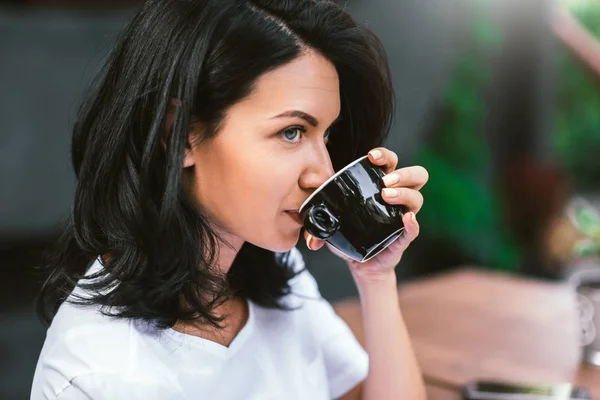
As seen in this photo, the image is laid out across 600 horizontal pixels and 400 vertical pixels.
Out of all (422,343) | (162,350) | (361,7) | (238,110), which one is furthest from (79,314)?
(361,7)

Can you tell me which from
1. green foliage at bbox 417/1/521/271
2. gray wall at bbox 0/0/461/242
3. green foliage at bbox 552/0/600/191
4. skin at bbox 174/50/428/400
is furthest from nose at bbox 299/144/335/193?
green foliage at bbox 552/0/600/191

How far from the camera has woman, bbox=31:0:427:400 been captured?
888mm

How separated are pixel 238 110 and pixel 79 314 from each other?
1.02 ft

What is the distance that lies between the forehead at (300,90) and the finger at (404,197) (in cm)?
12

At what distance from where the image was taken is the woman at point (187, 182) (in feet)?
2.91

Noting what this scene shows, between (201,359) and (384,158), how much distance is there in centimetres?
35

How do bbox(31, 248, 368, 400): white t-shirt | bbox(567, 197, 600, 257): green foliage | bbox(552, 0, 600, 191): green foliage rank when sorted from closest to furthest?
bbox(31, 248, 368, 400): white t-shirt < bbox(567, 197, 600, 257): green foliage < bbox(552, 0, 600, 191): green foliage

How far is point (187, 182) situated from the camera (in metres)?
0.99

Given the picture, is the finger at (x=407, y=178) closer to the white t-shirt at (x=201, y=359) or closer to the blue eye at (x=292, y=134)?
the blue eye at (x=292, y=134)

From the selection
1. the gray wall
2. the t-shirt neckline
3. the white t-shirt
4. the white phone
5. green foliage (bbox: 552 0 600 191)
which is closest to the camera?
the white t-shirt

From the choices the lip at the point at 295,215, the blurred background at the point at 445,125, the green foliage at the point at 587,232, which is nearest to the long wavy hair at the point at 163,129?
the lip at the point at 295,215

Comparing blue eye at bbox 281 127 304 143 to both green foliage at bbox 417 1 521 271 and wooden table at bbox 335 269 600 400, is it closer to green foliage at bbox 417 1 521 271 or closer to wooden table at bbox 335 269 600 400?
wooden table at bbox 335 269 600 400

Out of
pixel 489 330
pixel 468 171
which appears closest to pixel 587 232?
pixel 489 330

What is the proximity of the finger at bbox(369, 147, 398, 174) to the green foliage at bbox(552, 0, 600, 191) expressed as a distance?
473 cm
